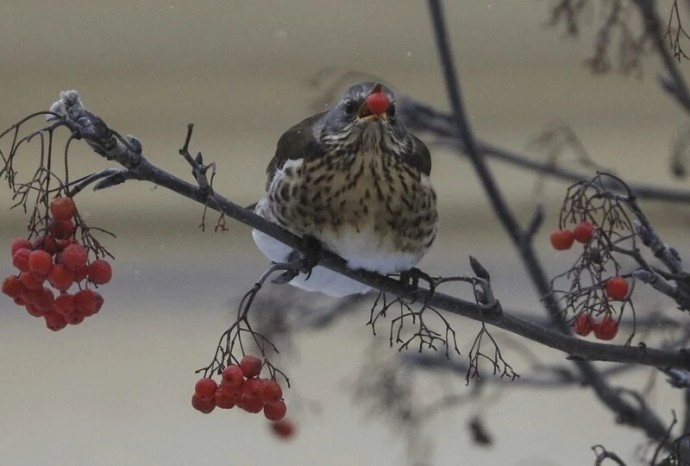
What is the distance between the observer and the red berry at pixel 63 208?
731 millimetres

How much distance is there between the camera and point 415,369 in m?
1.26

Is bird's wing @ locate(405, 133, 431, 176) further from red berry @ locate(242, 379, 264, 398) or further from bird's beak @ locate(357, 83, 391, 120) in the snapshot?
red berry @ locate(242, 379, 264, 398)

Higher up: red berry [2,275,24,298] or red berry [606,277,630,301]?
red berry [606,277,630,301]

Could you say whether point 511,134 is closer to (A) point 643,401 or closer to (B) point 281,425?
(B) point 281,425

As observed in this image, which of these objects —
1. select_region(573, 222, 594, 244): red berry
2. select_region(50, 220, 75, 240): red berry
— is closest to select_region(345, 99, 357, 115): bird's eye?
select_region(573, 222, 594, 244): red berry

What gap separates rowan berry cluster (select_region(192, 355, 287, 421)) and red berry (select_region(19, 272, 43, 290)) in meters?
0.15

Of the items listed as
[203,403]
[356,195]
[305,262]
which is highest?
[356,195]

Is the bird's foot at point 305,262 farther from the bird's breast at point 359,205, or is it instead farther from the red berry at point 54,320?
the red berry at point 54,320

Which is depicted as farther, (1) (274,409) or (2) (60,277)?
(1) (274,409)

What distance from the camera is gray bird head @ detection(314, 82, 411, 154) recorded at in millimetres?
1012

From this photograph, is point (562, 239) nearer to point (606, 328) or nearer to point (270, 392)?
point (606, 328)

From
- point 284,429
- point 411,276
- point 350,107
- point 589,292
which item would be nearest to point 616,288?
point 589,292

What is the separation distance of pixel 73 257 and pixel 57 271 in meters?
0.01

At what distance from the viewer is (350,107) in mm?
1030
